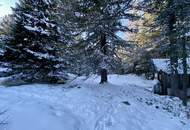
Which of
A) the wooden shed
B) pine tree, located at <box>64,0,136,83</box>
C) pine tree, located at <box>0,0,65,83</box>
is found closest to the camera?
pine tree, located at <box>64,0,136,83</box>

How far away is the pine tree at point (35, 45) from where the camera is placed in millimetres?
18875

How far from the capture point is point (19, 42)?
19.2 meters

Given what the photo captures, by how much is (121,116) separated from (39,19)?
1082cm

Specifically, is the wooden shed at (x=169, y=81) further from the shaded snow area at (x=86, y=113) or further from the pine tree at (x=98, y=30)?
the shaded snow area at (x=86, y=113)

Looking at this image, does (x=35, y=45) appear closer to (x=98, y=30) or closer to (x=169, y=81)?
(x=98, y=30)

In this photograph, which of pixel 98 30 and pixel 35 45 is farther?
pixel 35 45

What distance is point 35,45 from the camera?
62.6 ft

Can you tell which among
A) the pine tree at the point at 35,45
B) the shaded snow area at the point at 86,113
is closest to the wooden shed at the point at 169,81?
the shaded snow area at the point at 86,113

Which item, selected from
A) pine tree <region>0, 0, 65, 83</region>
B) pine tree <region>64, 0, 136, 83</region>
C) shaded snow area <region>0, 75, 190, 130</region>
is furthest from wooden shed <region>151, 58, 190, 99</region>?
pine tree <region>0, 0, 65, 83</region>

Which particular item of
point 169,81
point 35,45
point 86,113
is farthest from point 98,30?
point 86,113

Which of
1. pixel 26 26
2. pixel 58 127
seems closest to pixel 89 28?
pixel 26 26

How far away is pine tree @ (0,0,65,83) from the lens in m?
18.9

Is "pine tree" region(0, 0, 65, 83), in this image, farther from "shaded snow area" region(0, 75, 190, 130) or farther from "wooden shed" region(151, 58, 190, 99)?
"wooden shed" region(151, 58, 190, 99)

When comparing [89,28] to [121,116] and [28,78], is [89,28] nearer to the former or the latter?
[28,78]
